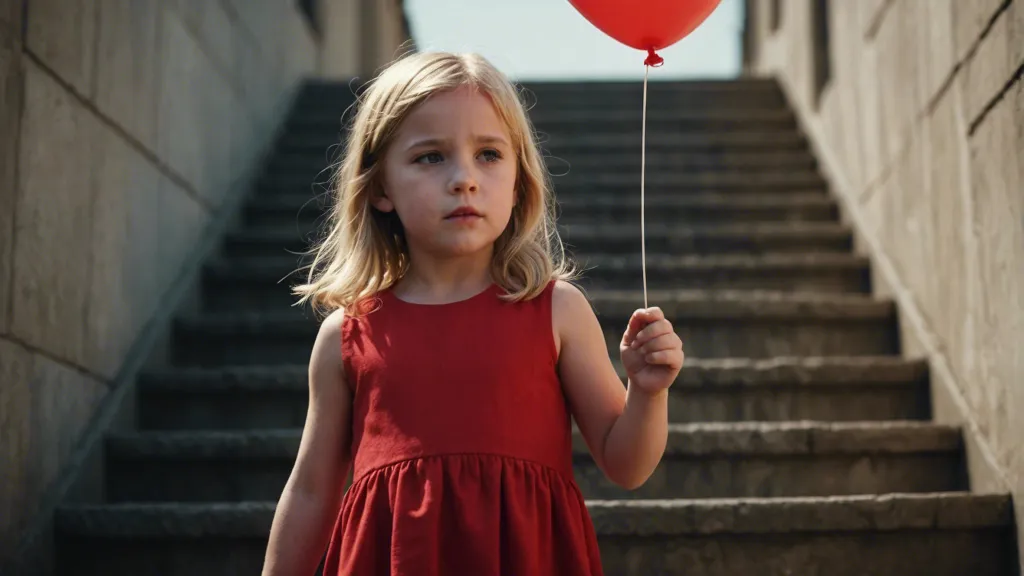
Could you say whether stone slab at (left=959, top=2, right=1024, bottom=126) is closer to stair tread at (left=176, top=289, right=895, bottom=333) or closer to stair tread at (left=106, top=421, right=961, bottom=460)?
stair tread at (left=106, top=421, right=961, bottom=460)

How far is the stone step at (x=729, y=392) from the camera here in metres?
3.41

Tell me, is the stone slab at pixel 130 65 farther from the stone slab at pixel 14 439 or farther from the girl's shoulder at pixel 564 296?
the girl's shoulder at pixel 564 296

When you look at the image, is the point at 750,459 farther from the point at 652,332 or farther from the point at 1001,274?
the point at 652,332

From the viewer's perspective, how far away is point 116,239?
10.8 feet

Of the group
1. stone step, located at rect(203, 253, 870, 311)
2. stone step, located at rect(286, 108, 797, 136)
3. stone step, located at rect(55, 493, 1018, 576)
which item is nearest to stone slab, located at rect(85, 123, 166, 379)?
stone step, located at rect(203, 253, 870, 311)

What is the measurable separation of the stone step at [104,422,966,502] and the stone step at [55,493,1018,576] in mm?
342

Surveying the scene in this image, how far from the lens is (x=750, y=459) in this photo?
3057mm

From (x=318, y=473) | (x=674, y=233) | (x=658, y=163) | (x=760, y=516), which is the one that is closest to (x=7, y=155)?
(x=318, y=473)

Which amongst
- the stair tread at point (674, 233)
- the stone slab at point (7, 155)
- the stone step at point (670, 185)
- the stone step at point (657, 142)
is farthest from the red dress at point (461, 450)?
the stone step at point (657, 142)

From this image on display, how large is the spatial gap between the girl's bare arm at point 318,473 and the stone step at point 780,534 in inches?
39.6

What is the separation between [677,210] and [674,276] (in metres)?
0.75

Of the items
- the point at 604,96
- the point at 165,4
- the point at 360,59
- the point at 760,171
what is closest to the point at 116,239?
the point at 165,4

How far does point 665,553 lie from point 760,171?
10.9 feet

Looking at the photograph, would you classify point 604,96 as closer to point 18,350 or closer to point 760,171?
point 760,171
